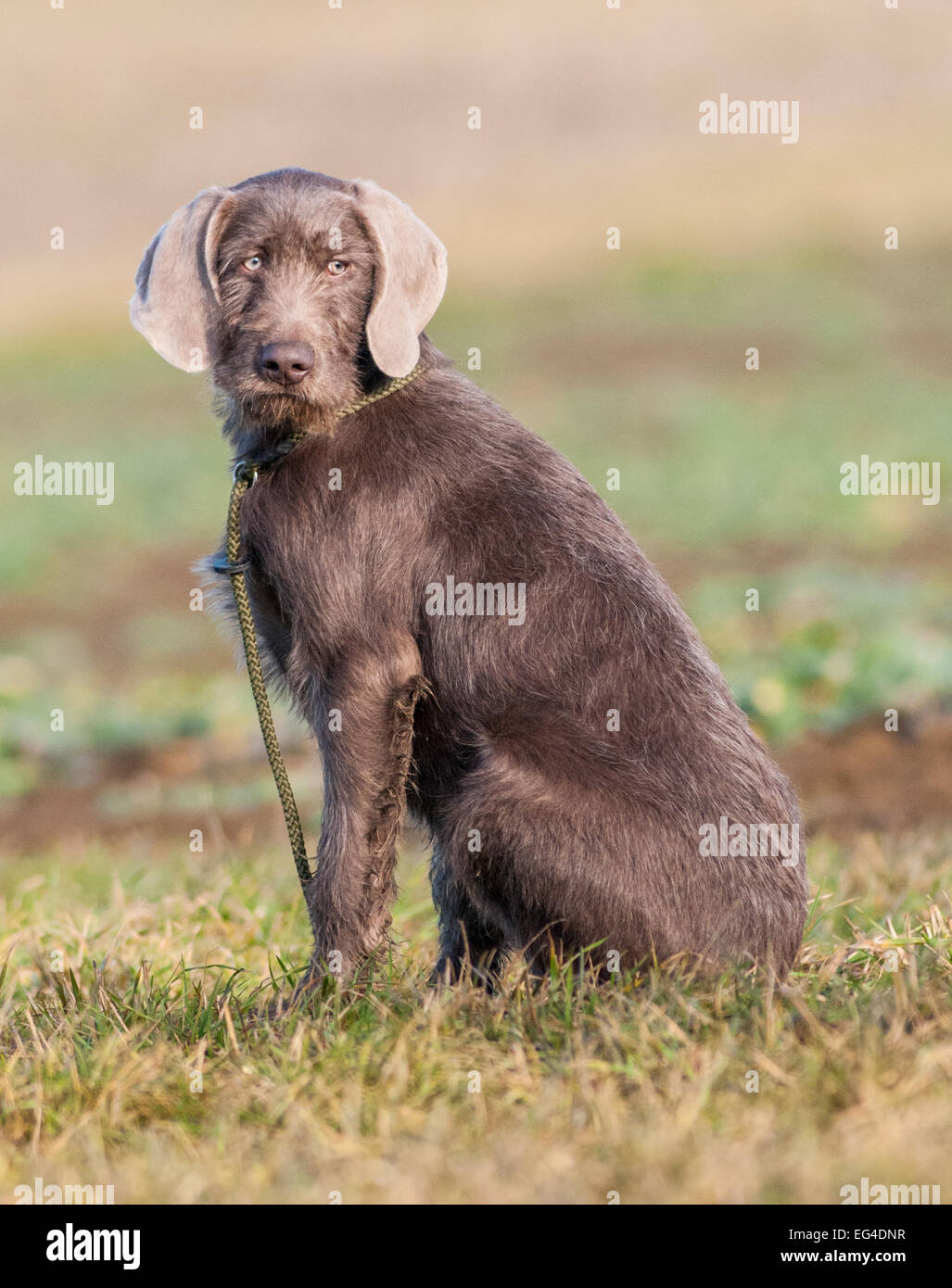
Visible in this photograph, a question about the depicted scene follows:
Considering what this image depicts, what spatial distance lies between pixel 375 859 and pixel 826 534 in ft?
30.3

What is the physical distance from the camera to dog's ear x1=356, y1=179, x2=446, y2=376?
3771mm

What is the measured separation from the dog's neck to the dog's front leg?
60 cm

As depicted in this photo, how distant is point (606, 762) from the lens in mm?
3529

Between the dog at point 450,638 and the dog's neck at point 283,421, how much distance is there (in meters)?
0.01

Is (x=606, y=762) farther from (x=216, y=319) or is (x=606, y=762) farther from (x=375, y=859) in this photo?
(x=216, y=319)

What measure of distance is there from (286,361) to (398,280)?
419 millimetres

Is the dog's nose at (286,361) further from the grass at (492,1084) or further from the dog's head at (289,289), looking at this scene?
the grass at (492,1084)

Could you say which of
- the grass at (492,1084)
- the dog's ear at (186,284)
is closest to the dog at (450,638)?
the dog's ear at (186,284)

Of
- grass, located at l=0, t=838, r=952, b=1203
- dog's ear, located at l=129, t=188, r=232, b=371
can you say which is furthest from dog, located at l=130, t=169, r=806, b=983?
grass, located at l=0, t=838, r=952, b=1203

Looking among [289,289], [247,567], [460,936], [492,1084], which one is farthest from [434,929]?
[289,289]

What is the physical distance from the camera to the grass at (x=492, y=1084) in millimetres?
2725

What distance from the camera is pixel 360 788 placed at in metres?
3.76

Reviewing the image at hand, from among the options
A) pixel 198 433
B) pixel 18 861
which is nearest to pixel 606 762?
pixel 18 861

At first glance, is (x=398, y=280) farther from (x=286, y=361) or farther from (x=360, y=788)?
(x=360, y=788)
